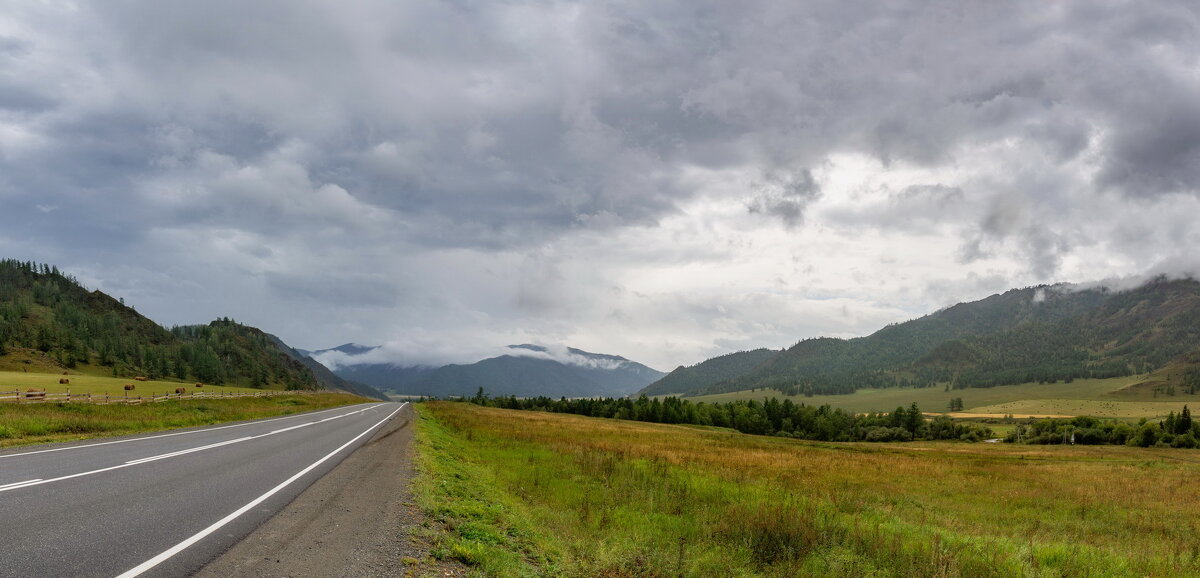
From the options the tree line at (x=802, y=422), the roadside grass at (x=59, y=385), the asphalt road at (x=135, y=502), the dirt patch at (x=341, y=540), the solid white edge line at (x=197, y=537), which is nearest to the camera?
the solid white edge line at (x=197, y=537)

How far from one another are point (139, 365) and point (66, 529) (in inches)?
9598

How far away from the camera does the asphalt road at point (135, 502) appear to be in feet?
24.3

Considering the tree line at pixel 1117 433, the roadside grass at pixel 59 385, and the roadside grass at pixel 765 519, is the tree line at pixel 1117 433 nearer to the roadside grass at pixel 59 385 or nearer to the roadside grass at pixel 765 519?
the roadside grass at pixel 765 519

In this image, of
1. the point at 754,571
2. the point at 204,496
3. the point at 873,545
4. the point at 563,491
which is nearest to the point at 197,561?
the point at 204,496

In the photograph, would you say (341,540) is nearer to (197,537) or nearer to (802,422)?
(197,537)

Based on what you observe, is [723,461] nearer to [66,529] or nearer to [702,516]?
[702,516]

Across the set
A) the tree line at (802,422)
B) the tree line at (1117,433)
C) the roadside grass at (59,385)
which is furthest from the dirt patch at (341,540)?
the tree line at (1117,433)

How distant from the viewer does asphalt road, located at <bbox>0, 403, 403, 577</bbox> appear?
7.41m

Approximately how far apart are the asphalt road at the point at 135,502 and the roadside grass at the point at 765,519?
355 cm

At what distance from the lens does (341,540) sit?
9320mm

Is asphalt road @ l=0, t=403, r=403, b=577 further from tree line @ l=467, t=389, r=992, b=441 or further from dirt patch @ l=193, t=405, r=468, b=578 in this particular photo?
tree line @ l=467, t=389, r=992, b=441

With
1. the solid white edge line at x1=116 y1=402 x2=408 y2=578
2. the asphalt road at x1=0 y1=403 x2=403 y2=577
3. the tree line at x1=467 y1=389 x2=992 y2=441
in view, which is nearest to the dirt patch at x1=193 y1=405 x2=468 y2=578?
the asphalt road at x1=0 y1=403 x2=403 y2=577

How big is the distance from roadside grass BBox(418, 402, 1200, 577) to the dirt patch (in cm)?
70

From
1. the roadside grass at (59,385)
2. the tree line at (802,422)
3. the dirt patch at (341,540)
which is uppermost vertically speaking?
the dirt patch at (341,540)
